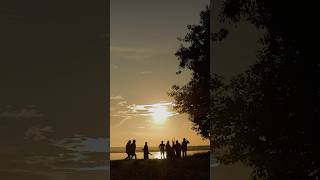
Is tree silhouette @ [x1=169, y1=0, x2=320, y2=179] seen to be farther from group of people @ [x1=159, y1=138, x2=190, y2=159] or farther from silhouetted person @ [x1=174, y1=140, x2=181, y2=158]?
silhouetted person @ [x1=174, y1=140, x2=181, y2=158]

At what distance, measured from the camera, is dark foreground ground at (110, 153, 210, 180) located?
1516 centimetres

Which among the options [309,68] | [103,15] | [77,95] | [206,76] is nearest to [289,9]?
[309,68]

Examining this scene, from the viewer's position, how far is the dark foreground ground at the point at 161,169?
15.2 meters

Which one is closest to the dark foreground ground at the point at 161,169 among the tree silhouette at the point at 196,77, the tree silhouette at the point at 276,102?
the tree silhouette at the point at 196,77

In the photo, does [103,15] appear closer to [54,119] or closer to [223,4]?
[54,119]

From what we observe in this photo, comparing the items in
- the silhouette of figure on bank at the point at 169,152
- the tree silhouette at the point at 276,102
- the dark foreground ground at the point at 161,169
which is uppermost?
the tree silhouette at the point at 276,102

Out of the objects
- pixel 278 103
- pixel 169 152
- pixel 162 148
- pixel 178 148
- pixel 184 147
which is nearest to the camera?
pixel 278 103

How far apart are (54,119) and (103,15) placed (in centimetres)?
354

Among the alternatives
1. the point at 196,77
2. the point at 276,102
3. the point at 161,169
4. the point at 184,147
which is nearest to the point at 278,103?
the point at 276,102

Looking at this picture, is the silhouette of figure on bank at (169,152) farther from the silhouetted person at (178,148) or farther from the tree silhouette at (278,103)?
the tree silhouette at (278,103)

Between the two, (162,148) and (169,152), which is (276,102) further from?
(162,148)

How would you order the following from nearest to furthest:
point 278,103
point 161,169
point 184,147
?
point 278,103, point 161,169, point 184,147

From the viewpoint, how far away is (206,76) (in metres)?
13.9

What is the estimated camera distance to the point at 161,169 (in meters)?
15.6
